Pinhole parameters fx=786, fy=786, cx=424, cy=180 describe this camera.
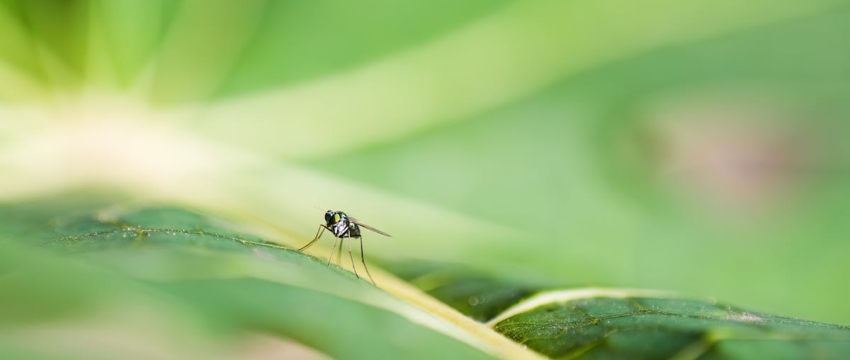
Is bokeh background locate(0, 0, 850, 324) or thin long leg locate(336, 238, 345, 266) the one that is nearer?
thin long leg locate(336, 238, 345, 266)

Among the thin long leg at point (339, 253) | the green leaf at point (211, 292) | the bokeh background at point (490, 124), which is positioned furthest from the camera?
the bokeh background at point (490, 124)

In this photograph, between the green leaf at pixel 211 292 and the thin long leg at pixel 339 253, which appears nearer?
the green leaf at pixel 211 292

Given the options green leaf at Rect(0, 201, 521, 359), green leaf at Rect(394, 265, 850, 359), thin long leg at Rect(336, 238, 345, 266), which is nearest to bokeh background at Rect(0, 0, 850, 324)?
thin long leg at Rect(336, 238, 345, 266)

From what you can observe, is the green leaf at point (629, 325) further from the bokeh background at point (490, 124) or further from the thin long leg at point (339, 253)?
the bokeh background at point (490, 124)

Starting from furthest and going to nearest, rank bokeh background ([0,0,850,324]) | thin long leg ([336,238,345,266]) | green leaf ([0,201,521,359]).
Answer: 1. bokeh background ([0,0,850,324])
2. thin long leg ([336,238,345,266])
3. green leaf ([0,201,521,359])

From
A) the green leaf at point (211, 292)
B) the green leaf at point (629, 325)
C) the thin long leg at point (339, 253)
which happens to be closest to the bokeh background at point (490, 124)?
the thin long leg at point (339, 253)

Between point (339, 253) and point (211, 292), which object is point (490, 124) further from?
point (211, 292)

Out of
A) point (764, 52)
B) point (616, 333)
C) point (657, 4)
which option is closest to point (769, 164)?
point (764, 52)

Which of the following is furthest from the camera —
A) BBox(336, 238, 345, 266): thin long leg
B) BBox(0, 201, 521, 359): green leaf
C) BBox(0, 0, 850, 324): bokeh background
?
BBox(0, 0, 850, 324): bokeh background

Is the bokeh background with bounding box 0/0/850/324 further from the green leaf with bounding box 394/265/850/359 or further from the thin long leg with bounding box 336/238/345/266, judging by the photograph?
the green leaf with bounding box 394/265/850/359

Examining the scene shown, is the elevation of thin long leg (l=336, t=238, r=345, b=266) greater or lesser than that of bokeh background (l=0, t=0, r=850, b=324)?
lesser

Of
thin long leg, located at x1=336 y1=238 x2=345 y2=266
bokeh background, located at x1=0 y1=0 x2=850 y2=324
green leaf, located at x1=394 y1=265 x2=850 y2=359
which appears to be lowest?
green leaf, located at x1=394 y1=265 x2=850 y2=359
